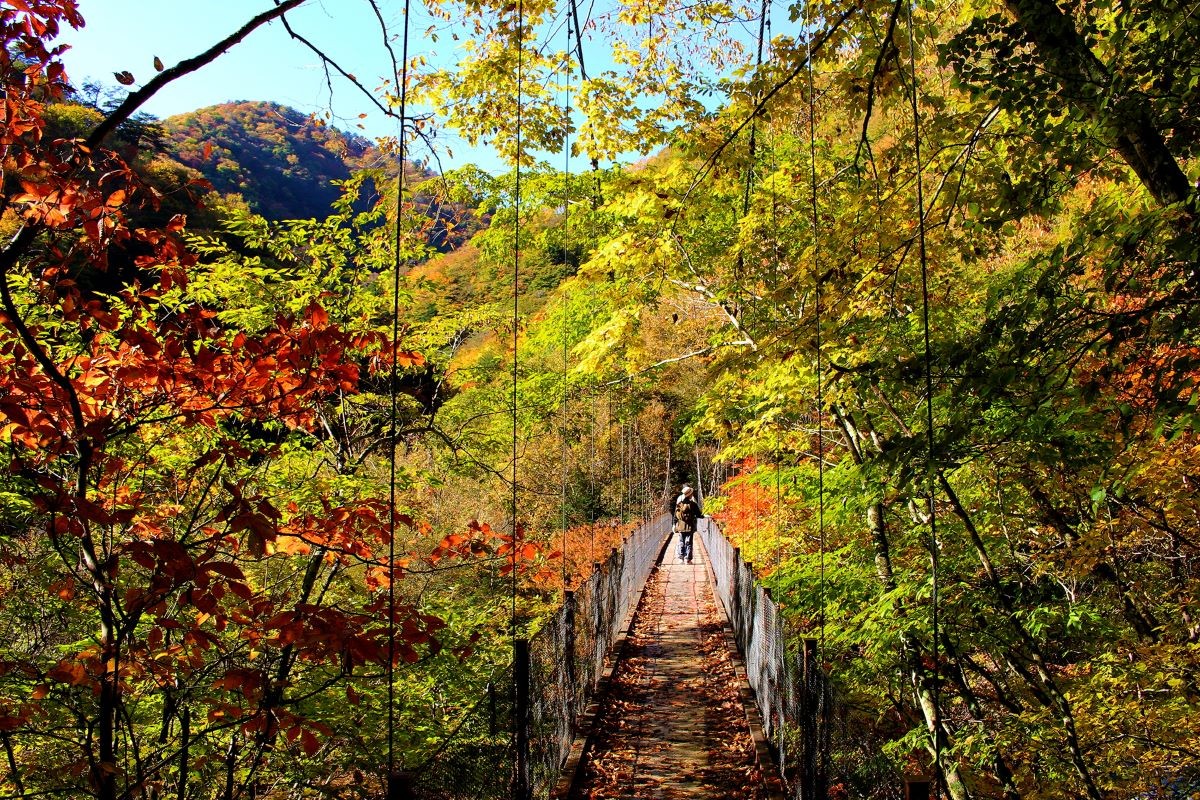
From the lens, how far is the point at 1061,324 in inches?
112

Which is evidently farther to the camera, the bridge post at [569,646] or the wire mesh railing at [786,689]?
the bridge post at [569,646]

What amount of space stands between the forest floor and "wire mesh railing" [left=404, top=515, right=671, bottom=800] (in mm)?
328

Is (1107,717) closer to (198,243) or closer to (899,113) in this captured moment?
(899,113)

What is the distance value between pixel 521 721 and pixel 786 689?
1949 millimetres

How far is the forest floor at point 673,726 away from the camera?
487 cm

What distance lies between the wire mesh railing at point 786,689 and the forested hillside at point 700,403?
331 mm

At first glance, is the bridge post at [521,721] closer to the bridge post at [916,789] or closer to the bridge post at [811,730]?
the bridge post at [811,730]

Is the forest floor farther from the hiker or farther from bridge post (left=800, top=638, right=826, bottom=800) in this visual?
the hiker

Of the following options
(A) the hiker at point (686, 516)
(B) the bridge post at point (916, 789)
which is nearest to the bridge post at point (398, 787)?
(B) the bridge post at point (916, 789)

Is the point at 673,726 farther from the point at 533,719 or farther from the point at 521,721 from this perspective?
the point at 521,721

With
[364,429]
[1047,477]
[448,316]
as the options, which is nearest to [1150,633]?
[1047,477]

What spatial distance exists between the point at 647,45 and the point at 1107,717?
558cm

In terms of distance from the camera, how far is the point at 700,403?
8000mm

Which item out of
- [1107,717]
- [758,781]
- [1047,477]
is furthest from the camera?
[1047,477]
